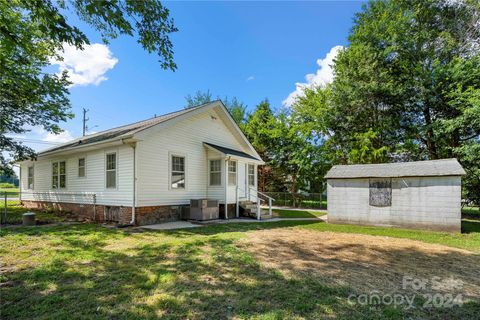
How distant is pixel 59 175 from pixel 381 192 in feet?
51.4

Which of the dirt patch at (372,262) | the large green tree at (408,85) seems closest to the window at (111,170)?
the dirt patch at (372,262)

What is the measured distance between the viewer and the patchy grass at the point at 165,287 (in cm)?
322

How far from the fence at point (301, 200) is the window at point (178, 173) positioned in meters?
11.8

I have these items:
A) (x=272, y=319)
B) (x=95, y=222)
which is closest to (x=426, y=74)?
(x=272, y=319)

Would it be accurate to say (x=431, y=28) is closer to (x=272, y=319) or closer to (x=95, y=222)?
(x=272, y=319)

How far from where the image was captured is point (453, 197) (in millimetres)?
9266

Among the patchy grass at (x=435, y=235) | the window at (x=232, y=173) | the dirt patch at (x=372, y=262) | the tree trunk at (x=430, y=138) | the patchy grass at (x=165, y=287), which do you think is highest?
the tree trunk at (x=430, y=138)

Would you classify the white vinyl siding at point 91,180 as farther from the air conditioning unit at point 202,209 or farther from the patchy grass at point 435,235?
the patchy grass at point 435,235

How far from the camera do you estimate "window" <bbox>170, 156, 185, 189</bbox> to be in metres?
11.4

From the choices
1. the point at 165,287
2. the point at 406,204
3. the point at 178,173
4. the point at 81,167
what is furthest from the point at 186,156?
the point at 406,204

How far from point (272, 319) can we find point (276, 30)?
12245 mm

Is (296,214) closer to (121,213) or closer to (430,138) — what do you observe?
(121,213)

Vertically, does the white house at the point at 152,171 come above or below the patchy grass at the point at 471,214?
above

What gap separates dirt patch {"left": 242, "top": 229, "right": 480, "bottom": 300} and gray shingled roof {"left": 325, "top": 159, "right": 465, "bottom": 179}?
319cm
